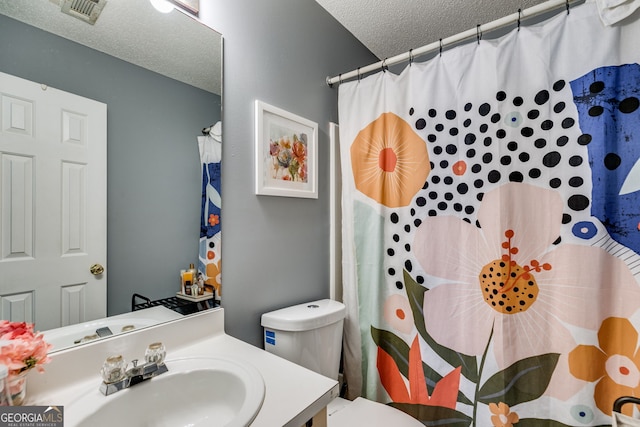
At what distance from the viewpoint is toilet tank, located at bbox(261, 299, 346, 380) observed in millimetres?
1176

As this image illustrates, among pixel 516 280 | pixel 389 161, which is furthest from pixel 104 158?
pixel 516 280

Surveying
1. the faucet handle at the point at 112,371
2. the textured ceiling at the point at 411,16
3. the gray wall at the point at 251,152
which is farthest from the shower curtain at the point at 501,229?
the faucet handle at the point at 112,371

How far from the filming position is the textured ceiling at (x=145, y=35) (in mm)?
733

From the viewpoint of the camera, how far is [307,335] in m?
1.20

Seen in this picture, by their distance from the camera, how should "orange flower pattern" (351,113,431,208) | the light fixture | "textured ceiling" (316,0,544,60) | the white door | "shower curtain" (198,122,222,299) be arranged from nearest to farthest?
the white door
the light fixture
"shower curtain" (198,122,222,299)
"orange flower pattern" (351,113,431,208)
"textured ceiling" (316,0,544,60)

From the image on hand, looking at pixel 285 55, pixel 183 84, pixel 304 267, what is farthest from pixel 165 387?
pixel 285 55

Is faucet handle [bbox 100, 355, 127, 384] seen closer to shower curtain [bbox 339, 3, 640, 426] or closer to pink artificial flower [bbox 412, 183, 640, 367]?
shower curtain [bbox 339, 3, 640, 426]

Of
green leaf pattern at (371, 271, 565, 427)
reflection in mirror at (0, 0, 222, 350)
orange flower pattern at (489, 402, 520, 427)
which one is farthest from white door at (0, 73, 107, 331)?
orange flower pattern at (489, 402, 520, 427)

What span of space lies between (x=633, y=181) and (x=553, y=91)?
0.41m

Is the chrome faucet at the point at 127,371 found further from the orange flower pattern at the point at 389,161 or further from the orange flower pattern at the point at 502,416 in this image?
the orange flower pattern at the point at 502,416

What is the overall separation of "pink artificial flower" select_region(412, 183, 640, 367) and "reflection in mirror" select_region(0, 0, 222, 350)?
3.46 ft

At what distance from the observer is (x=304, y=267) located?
57.8 inches

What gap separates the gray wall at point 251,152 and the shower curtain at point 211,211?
29 mm

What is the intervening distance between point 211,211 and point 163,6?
69cm
